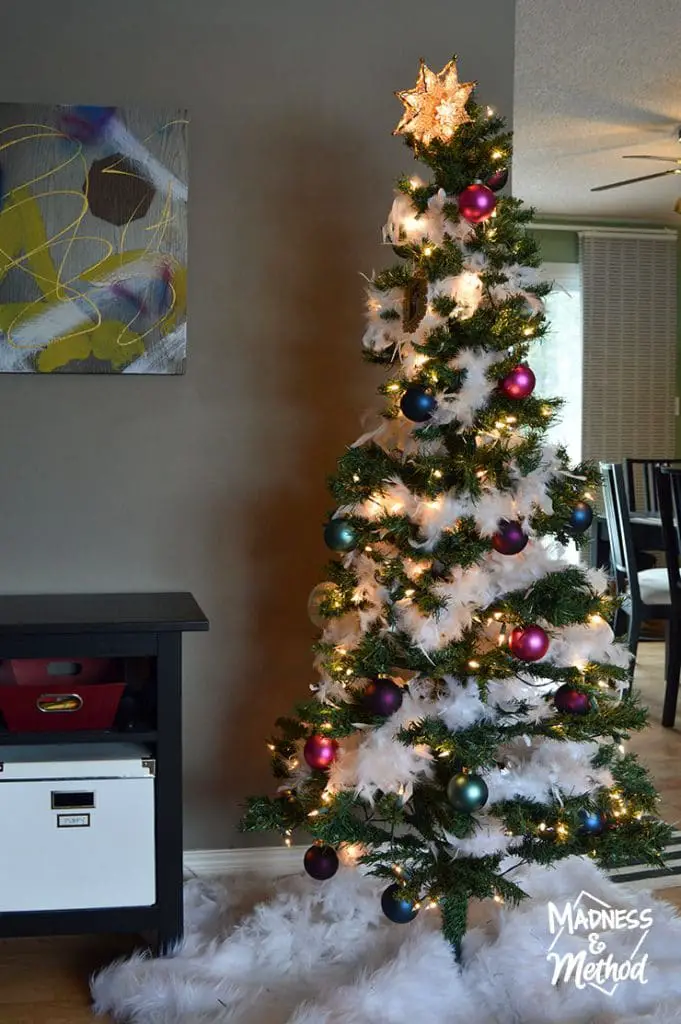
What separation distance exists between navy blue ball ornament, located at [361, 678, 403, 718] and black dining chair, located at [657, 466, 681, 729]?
251cm

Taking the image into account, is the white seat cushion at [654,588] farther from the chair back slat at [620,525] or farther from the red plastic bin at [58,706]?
the red plastic bin at [58,706]

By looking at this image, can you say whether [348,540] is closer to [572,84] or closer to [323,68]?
[323,68]

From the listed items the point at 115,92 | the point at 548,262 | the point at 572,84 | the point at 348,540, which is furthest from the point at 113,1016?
the point at 548,262

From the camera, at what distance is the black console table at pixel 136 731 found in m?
2.22

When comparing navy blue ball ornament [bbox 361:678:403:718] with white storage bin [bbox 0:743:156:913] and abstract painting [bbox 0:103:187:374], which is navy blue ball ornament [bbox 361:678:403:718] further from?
abstract painting [bbox 0:103:187:374]

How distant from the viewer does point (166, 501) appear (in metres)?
2.70

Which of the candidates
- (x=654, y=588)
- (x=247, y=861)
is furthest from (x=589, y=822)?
(x=654, y=588)

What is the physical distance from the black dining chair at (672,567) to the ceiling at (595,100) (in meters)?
→ 1.62

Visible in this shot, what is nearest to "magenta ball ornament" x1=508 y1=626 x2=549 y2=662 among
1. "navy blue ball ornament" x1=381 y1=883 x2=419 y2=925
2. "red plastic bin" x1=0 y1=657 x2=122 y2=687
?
"navy blue ball ornament" x1=381 y1=883 x2=419 y2=925

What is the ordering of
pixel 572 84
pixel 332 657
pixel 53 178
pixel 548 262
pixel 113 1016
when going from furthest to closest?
pixel 548 262 < pixel 572 84 < pixel 53 178 < pixel 332 657 < pixel 113 1016

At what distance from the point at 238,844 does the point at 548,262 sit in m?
5.08

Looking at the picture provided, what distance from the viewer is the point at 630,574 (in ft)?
15.1

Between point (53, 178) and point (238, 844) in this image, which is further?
point (238, 844)

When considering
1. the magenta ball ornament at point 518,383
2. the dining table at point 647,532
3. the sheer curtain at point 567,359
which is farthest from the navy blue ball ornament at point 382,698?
the sheer curtain at point 567,359
